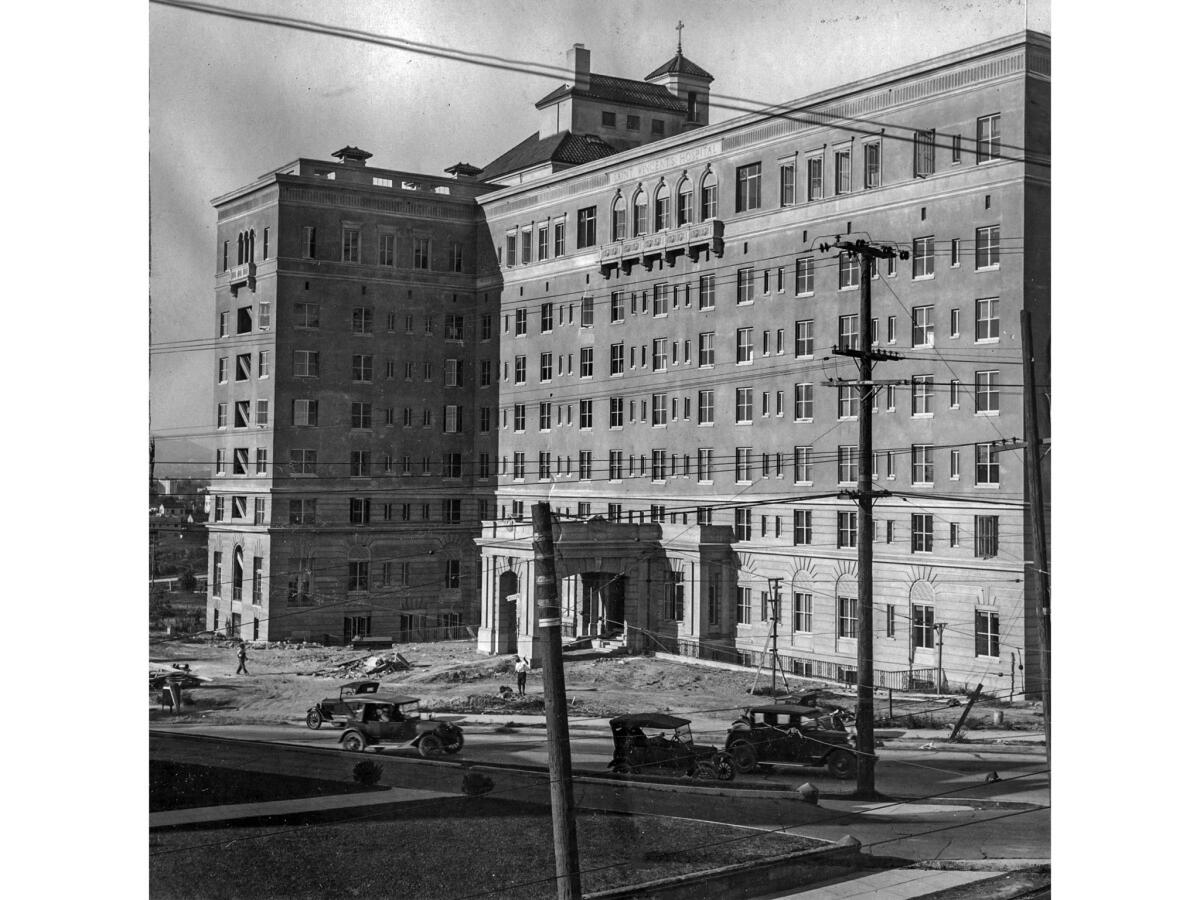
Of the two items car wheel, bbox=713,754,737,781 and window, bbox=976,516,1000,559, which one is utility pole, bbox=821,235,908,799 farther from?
car wheel, bbox=713,754,737,781

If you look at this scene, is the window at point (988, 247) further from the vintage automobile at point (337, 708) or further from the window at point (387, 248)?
the vintage automobile at point (337, 708)

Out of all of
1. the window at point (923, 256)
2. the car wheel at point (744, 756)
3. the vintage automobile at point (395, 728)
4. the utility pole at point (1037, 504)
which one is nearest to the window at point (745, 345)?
the window at point (923, 256)

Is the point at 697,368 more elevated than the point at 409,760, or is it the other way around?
the point at 697,368

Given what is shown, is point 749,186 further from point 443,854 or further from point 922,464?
point 443,854

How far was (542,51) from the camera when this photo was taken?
10.8 m

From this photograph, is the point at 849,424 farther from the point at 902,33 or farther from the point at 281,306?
the point at 281,306

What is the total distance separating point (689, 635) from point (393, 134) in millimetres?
4242

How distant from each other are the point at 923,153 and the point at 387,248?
4.02 m

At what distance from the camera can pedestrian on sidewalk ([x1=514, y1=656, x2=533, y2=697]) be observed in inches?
424

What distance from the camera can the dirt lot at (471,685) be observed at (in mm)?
10578

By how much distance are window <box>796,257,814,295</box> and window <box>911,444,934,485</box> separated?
1.43 metres

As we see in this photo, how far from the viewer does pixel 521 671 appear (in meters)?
10.9

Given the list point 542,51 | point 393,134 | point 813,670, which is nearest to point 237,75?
point 393,134

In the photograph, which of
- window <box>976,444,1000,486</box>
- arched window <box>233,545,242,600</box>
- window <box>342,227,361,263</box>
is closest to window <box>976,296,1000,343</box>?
window <box>976,444,1000,486</box>
